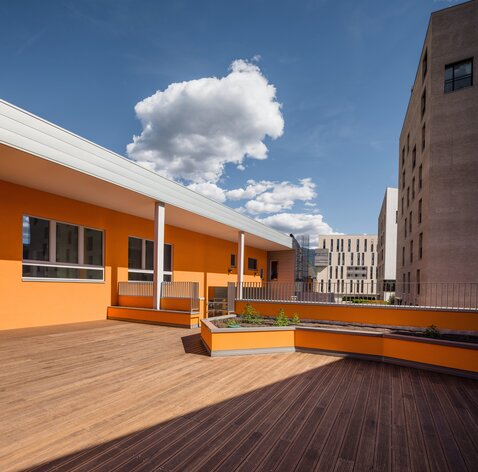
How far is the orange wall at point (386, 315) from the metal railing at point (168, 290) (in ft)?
10.9

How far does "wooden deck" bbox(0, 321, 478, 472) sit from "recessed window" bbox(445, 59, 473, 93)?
1638 centimetres

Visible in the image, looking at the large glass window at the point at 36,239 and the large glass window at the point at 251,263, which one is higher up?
the large glass window at the point at 36,239

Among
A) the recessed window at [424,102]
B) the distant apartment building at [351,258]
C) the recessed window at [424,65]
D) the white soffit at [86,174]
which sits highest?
the recessed window at [424,65]

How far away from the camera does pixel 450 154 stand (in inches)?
611

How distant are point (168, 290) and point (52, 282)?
4.08m

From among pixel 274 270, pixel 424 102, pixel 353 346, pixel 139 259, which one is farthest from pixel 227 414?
pixel 274 270

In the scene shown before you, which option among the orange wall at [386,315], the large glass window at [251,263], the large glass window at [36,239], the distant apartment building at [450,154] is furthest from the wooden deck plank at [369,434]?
the large glass window at [251,263]

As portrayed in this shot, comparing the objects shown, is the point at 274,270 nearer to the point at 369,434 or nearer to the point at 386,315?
the point at 386,315

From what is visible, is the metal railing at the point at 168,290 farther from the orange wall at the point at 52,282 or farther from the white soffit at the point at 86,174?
the white soffit at the point at 86,174

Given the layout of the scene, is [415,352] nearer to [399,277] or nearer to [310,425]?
[310,425]

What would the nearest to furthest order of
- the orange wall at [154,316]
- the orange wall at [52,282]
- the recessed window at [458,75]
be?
1. the orange wall at [52,282]
2. the orange wall at [154,316]
3. the recessed window at [458,75]

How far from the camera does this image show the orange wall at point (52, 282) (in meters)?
9.46

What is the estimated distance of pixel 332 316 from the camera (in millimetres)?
10492

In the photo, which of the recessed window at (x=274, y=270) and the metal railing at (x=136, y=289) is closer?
the metal railing at (x=136, y=289)
